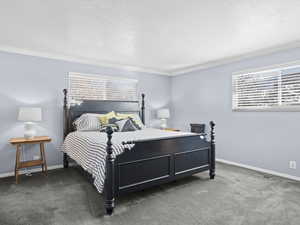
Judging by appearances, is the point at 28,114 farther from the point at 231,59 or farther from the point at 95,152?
the point at 231,59

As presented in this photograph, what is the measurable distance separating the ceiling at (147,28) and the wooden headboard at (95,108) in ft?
3.27

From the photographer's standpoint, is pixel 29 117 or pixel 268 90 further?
pixel 268 90

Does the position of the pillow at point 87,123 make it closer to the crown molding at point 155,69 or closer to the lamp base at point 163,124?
the crown molding at point 155,69

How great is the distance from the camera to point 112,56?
3926 millimetres

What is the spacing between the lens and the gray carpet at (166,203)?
6.57 ft

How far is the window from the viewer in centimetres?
321

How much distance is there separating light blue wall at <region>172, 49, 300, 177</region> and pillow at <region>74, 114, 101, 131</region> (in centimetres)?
253

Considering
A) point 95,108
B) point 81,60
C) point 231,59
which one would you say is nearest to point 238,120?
point 231,59

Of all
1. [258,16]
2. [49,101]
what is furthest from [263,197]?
[49,101]

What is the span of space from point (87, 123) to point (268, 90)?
11.9 feet

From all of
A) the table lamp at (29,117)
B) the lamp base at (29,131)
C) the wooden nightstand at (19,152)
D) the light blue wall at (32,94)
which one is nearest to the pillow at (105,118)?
the light blue wall at (32,94)

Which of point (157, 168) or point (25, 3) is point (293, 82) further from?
point (25, 3)

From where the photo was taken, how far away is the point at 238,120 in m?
3.97

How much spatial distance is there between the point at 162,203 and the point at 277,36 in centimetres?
302
